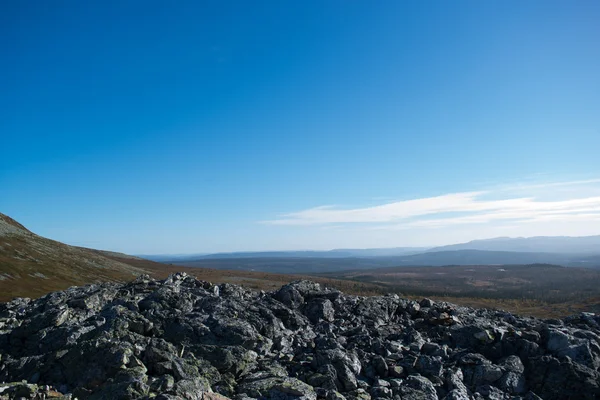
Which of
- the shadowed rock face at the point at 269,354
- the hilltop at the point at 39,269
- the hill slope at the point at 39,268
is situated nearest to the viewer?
the shadowed rock face at the point at 269,354

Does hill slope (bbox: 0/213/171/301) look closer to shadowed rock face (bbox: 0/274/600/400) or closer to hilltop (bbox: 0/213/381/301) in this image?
hilltop (bbox: 0/213/381/301)

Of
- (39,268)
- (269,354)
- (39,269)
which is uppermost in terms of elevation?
(39,268)

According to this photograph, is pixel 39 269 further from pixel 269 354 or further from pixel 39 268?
pixel 269 354

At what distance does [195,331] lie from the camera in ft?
76.9

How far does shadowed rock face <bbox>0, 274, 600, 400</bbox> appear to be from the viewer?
1833 centimetres

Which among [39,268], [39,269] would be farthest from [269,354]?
[39,268]

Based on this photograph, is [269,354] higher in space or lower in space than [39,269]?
lower

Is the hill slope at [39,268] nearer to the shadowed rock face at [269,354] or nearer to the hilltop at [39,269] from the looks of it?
the hilltop at [39,269]

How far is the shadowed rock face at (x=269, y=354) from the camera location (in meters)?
18.3

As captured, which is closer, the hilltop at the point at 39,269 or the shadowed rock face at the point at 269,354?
the shadowed rock face at the point at 269,354

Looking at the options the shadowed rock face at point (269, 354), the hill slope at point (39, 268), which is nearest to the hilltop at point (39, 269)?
the hill slope at point (39, 268)

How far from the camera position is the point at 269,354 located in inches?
909

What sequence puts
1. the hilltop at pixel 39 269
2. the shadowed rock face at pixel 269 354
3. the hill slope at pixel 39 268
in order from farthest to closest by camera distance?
the hill slope at pixel 39 268, the hilltop at pixel 39 269, the shadowed rock face at pixel 269 354

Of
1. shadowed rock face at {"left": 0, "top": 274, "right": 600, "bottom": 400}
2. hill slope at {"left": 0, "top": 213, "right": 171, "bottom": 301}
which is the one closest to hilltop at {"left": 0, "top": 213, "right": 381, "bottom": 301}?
hill slope at {"left": 0, "top": 213, "right": 171, "bottom": 301}
